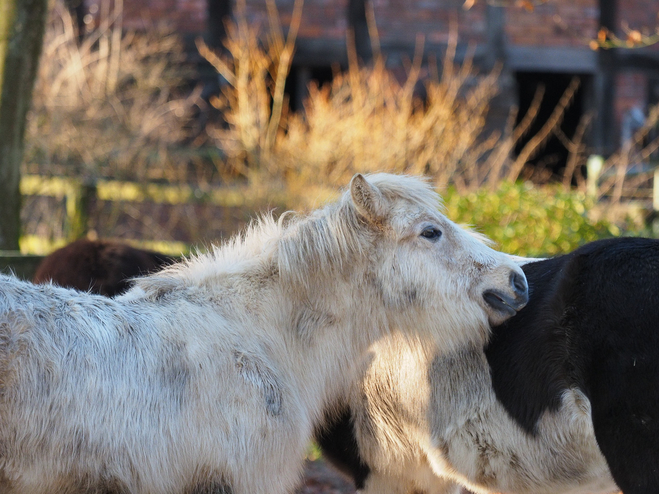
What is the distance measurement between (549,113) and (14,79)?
13.0 meters

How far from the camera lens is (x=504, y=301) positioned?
3.01 meters

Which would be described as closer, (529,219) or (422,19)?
(529,219)

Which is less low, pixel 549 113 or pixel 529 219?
pixel 529 219

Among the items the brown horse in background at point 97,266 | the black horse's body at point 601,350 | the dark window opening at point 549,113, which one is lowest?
the dark window opening at point 549,113

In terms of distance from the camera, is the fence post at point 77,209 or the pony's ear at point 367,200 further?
the fence post at point 77,209

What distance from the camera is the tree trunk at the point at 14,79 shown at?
5.23 meters

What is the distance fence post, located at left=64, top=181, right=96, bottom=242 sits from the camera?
298 inches

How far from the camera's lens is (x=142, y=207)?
8992 mm

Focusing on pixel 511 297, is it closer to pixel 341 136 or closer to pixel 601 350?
pixel 601 350

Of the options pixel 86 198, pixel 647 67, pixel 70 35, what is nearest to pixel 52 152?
pixel 86 198

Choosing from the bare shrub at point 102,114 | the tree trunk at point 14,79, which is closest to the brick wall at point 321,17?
the bare shrub at point 102,114

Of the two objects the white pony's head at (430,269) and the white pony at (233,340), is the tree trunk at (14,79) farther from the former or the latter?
the white pony's head at (430,269)

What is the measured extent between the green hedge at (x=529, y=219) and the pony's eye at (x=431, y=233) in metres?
3.68

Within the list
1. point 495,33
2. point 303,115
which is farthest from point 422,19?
point 303,115
